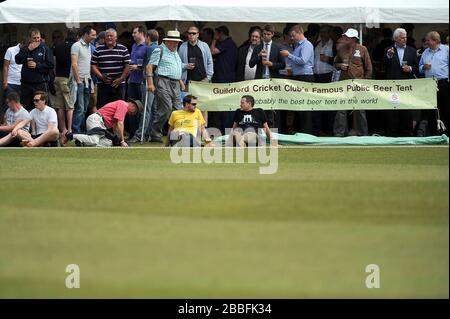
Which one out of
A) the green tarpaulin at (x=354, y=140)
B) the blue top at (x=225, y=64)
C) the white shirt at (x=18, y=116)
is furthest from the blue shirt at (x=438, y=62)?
the white shirt at (x=18, y=116)

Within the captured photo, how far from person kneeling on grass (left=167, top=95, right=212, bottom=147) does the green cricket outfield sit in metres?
3.12

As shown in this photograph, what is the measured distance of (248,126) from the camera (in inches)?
836

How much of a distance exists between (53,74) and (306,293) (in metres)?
15.7

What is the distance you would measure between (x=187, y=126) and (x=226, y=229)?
9.70 metres

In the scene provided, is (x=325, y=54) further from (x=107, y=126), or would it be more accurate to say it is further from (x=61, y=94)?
(x=61, y=94)

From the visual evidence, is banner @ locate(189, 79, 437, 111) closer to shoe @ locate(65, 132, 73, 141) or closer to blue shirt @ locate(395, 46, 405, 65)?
blue shirt @ locate(395, 46, 405, 65)

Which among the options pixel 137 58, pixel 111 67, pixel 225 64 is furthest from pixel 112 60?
pixel 225 64

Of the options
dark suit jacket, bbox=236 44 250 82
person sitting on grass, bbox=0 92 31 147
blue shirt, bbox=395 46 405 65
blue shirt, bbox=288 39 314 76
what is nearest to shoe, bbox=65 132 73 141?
person sitting on grass, bbox=0 92 31 147

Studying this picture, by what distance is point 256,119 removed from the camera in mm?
21297

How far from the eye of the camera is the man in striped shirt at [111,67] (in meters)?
23.8

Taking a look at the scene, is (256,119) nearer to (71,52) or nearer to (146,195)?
(71,52)

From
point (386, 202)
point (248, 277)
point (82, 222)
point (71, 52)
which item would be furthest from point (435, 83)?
point (248, 277)

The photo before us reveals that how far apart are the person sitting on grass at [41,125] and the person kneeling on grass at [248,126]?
335 centimetres
